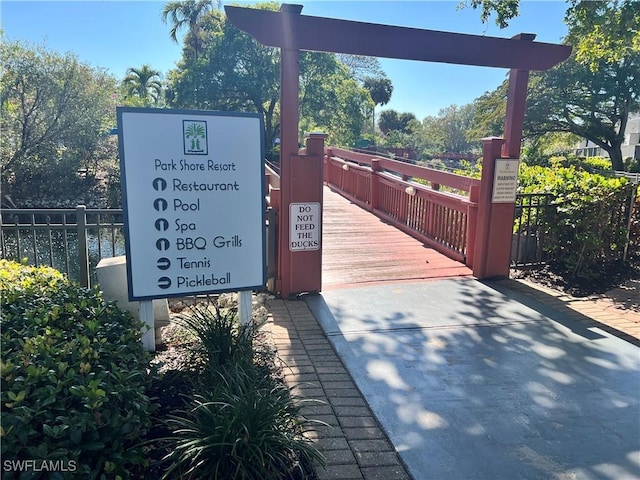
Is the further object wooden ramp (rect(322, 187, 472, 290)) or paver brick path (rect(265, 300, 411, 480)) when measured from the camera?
wooden ramp (rect(322, 187, 472, 290))

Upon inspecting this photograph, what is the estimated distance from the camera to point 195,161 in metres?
3.18

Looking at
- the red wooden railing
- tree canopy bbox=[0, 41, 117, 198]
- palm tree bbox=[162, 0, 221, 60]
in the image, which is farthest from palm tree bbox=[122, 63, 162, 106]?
the red wooden railing

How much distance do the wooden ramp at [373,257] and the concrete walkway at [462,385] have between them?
28.8 inches

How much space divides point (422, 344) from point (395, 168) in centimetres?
787

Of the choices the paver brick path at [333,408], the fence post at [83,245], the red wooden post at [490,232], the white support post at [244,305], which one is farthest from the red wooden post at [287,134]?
the red wooden post at [490,232]

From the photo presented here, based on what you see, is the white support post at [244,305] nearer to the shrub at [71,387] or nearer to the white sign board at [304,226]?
the shrub at [71,387]

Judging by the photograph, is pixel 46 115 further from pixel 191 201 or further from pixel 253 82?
pixel 191 201

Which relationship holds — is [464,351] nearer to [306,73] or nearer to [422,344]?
[422,344]

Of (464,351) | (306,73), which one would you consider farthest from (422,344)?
(306,73)

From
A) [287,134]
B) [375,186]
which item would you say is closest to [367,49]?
[287,134]

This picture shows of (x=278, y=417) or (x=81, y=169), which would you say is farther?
(x=81, y=169)

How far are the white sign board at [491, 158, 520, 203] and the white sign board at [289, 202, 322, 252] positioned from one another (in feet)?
7.56

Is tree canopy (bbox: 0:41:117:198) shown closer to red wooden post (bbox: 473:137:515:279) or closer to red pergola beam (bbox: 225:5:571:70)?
red pergola beam (bbox: 225:5:571:70)

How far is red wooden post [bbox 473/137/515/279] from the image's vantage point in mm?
5840
